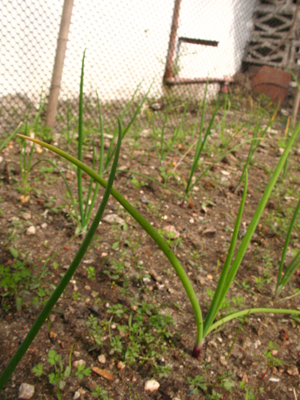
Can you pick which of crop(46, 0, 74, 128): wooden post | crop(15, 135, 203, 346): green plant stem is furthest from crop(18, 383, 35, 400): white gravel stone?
crop(46, 0, 74, 128): wooden post

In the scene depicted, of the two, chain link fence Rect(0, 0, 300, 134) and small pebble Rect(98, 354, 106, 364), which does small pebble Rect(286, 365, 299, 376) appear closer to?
small pebble Rect(98, 354, 106, 364)

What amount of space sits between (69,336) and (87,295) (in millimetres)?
162

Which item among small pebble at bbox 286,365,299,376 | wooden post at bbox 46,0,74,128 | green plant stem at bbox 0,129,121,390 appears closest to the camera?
green plant stem at bbox 0,129,121,390

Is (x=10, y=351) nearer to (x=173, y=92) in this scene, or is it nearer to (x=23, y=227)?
(x=23, y=227)

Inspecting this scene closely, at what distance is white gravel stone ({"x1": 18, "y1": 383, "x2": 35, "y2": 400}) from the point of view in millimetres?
828

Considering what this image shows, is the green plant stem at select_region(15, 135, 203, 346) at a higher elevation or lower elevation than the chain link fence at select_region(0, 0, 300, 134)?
lower

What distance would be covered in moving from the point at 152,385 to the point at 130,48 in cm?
301

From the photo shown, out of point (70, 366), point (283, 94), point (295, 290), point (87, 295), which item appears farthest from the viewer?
point (283, 94)

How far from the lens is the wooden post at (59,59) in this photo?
80.7 inches

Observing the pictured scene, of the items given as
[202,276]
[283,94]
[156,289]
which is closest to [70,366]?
[156,289]

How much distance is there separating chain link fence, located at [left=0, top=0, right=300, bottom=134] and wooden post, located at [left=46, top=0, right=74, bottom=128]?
2.2 inches

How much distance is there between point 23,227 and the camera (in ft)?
4.38

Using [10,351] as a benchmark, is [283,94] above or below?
above

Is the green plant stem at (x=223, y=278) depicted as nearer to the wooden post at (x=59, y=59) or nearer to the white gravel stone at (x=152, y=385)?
the white gravel stone at (x=152, y=385)
